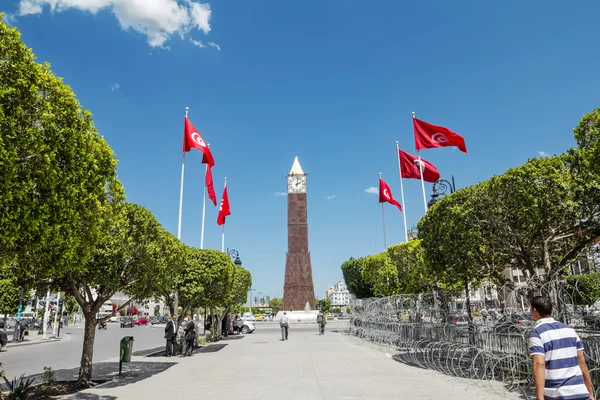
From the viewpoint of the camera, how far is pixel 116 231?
35.2 feet

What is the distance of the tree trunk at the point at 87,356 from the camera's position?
34.0 ft

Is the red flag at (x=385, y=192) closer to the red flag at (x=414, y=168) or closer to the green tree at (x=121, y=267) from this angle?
the red flag at (x=414, y=168)

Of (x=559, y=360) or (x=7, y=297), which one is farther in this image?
(x=7, y=297)

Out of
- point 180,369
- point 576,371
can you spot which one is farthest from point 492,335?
point 180,369

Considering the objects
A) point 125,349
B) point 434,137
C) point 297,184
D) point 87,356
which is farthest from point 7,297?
point 434,137

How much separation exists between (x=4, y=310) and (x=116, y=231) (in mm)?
27424

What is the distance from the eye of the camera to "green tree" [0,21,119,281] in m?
5.46

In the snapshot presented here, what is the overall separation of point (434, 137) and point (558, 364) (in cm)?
1515

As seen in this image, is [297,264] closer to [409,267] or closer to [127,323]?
[127,323]

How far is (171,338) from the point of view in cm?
1741

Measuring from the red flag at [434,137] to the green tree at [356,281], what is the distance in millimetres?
22179

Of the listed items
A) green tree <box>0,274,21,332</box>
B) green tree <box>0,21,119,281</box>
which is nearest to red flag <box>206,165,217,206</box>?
green tree <box>0,21,119,281</box>

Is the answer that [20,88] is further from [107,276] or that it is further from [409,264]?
[409,264]

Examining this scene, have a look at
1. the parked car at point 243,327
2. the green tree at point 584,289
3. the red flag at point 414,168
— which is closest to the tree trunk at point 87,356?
the green tree at point 584,289
